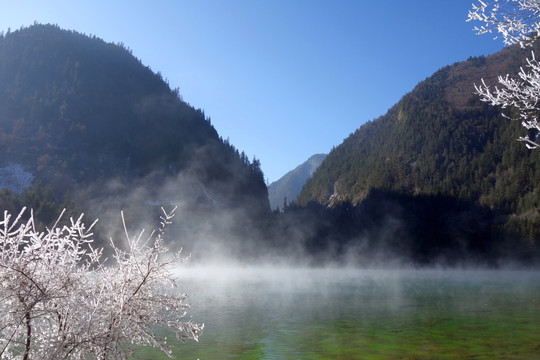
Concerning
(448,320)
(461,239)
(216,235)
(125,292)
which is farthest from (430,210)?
(125,292)

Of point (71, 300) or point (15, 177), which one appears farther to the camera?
point (15, 177)

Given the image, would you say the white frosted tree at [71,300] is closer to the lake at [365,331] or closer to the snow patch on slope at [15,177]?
the lake at [365,331]

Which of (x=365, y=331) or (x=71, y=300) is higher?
(x=71, y=300)

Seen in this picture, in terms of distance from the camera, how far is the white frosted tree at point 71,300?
615 cm

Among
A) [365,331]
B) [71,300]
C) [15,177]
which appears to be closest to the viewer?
[71,300]

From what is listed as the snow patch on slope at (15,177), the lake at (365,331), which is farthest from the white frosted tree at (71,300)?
the snow patch on slope at (15,177)

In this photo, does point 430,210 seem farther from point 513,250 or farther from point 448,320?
point 448,320

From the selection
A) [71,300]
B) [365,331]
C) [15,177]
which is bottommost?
[365,331]

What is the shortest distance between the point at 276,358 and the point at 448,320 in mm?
14901

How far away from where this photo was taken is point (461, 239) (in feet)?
524

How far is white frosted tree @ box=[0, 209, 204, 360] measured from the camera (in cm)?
615

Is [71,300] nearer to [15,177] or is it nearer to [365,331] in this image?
[365,331]

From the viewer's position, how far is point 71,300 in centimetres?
664

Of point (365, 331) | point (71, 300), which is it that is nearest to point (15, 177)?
point (365, 331)
